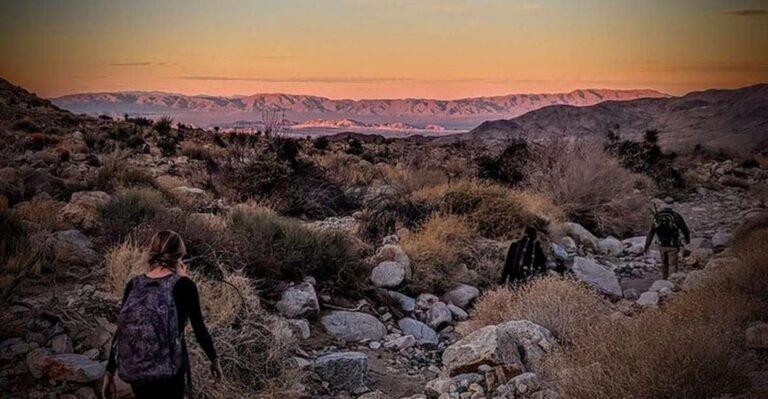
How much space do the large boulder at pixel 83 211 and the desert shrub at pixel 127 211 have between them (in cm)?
12

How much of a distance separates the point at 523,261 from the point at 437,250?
1.37 m

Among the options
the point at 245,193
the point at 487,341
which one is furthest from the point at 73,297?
the point at 245,193

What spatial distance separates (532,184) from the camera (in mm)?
14844

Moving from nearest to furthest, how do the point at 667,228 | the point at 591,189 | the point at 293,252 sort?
the point at 293,252 → the point at 667,228 → the point at 591,189

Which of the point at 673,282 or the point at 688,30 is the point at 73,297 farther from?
the point at 688,30

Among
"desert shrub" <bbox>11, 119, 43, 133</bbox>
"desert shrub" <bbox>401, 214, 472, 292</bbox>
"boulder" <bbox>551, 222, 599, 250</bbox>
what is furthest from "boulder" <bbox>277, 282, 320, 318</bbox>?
"desert shrub" <bbox>11, 119, 43, 133</bbox>

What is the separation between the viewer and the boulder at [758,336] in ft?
16.7

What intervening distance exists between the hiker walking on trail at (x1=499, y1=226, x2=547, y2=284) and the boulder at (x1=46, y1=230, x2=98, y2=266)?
14.3 feet

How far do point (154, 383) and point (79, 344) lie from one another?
1909mm

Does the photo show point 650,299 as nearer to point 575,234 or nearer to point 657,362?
point 657,362

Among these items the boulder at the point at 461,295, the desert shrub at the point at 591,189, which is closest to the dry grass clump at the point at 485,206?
the desert shrub at the point at 591,189

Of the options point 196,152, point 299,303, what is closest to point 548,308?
point 299,303

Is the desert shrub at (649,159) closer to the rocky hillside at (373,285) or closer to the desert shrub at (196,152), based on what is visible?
the rocky hillside at (373,285)

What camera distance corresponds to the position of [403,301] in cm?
795
